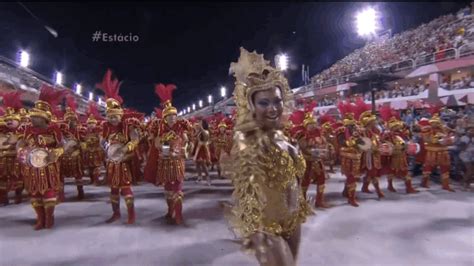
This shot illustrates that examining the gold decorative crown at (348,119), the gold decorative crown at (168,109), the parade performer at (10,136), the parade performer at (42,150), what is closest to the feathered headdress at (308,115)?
the gold decorative crown at (348,119)

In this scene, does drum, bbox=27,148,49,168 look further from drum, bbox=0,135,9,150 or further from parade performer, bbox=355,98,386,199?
parade performer, bbox=355,98,386,199

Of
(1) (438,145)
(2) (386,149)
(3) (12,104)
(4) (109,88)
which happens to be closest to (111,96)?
(4) (109,88)

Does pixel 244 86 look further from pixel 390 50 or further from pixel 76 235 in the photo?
pixel 390 50

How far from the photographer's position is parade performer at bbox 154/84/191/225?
4.54 meters

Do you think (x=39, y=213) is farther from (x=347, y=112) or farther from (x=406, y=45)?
(x=406, y=45)

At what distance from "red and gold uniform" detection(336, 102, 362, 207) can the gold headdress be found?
3788 millimetres

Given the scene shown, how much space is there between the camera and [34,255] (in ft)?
11.6

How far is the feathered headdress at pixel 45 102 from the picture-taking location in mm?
4094

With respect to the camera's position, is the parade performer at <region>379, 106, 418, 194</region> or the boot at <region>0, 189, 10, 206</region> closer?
the boot at <region>0, 189, 10, 206</region>

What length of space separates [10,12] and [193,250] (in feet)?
37.4

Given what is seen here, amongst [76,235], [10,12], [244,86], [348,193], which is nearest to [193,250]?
[76,235]

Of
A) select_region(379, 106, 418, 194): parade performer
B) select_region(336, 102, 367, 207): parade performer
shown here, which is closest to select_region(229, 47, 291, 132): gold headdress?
select_region(336, 102, 367, 207): parade performer

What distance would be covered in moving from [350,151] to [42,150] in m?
4.70

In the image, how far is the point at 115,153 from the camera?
4.36 m
